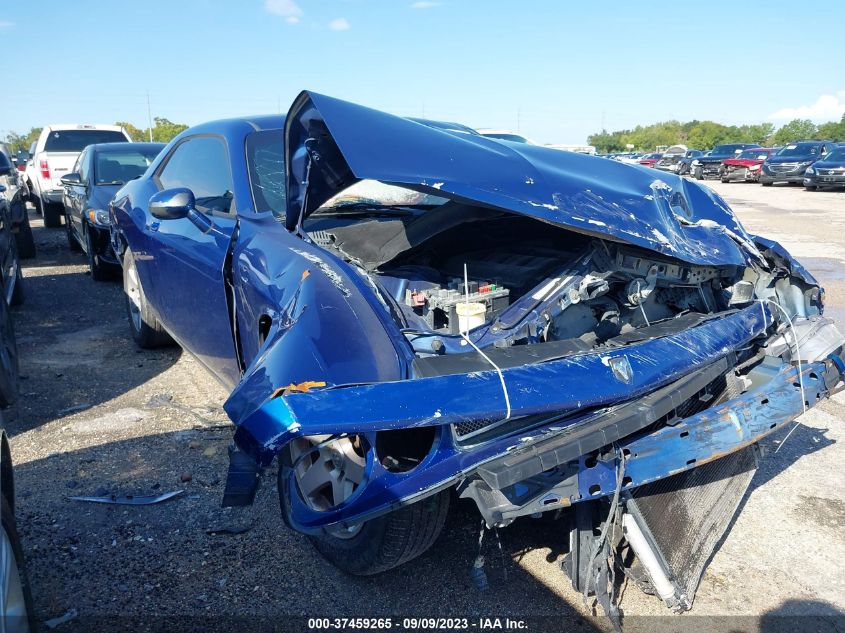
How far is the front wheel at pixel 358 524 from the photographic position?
7.79 ft

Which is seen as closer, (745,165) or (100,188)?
(100,188)

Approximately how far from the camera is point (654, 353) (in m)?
2.47

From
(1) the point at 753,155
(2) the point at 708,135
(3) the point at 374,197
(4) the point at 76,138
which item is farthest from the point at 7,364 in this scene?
(2) the point at 708,135

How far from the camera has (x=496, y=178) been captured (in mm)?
2611

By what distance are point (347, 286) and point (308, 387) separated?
617mm

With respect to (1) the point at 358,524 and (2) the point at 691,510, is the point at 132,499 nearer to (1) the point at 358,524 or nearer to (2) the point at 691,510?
(1) the point at 358,524

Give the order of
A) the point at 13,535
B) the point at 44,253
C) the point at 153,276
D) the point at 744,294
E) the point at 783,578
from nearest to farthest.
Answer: the point at 13,535 < the point at 783,578 < the point at 744,294 < the point at 153,276 < the point at 44,253

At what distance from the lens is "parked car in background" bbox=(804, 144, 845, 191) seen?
19875 millimetres

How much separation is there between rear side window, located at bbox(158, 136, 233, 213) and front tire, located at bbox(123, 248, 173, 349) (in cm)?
79

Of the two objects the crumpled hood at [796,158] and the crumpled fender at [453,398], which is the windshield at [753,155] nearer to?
the crumpled hood at [796,158]

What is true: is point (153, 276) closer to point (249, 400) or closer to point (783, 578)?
point (249, 400)

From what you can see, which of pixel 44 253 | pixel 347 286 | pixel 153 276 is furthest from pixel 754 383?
pixel 44 253

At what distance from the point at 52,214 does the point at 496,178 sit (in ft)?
40.0

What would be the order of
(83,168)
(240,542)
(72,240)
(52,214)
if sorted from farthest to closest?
(52,214) → (72,240) → (83,168) → (240,542)
